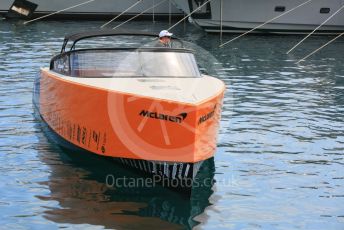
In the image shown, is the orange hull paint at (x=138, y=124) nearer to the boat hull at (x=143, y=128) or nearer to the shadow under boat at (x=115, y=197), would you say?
the boat hull at (x=143, y=128)

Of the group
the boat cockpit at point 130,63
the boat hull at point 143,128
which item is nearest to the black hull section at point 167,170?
the boat hull at point 143,128

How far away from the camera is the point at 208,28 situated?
35.2 metres

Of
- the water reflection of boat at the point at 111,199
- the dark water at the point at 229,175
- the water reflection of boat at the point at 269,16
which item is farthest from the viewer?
the water reflection of boat at the point at 269,16

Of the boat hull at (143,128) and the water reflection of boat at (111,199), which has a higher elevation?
the boat hull at (143,128)

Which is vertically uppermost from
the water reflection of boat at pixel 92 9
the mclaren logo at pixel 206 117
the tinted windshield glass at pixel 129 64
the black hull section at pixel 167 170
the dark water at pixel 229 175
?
the tinted windshield glass at pixel 129 64

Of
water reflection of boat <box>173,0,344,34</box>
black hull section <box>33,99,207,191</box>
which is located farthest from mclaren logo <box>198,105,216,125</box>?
water reflection of boat <box>173,0,344,34</box>

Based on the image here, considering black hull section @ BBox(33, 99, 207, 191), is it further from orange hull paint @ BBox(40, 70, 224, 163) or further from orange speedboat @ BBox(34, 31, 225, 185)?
orange hull paint @ BBox(40, 70, 224, 163)

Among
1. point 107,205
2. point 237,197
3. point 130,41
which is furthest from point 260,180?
point 130,41

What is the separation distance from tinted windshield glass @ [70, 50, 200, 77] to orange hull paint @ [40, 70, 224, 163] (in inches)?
22.9

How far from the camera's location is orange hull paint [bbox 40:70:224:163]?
9352mm

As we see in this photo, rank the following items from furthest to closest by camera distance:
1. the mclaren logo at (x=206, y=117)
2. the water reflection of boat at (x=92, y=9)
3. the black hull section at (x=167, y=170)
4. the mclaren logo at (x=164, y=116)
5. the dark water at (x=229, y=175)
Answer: the water reflection of boat at (x=92, y=9) → the black hull section at (x=167, y=170) → the mclaren logo at (x=206, y=117) → the mclaren logo at (x=164, y=116) → the dark water at (x=229, y=175)

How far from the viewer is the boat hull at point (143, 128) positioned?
30.7 feet

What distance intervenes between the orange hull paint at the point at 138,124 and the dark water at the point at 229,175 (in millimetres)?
624

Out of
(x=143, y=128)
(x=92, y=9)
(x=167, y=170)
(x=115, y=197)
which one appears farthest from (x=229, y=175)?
(x=92, y=9)
